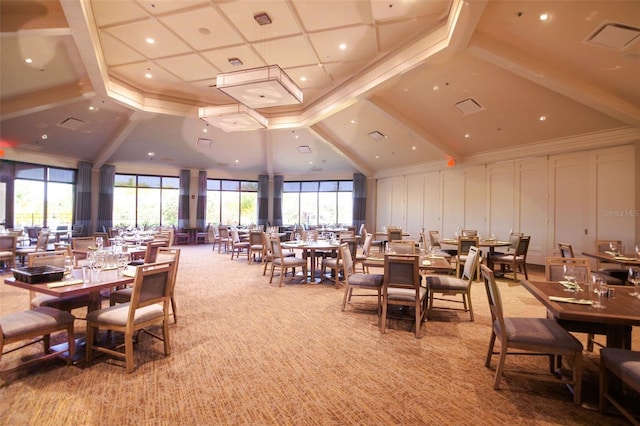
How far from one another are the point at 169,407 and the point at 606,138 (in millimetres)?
9518

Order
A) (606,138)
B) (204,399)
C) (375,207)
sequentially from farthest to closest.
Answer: (375,207), (606,138), (204,399)

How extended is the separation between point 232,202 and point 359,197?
6.14 meters

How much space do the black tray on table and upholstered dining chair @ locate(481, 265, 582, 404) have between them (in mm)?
3813

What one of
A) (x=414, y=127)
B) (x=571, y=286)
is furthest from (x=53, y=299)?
(x=414, y=127)

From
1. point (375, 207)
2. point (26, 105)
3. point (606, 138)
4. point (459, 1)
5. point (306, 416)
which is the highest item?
point (459, 1)

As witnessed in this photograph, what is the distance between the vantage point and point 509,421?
2189 mm

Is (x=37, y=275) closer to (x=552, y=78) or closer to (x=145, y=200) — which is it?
(x=552, y=78)

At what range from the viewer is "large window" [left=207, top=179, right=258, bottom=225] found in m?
15.2

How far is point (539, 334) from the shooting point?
2.50m

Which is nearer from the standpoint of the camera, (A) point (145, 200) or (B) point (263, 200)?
(A) point (145, 200)

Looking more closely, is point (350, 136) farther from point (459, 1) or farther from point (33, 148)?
point (33, 148)

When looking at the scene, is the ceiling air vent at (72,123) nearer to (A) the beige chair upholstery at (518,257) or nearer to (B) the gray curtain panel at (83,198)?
(B) the gray curtain panel at (83,198)

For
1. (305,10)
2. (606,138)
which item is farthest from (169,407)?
(606,138)

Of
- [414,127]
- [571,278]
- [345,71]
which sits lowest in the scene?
[571,278]
